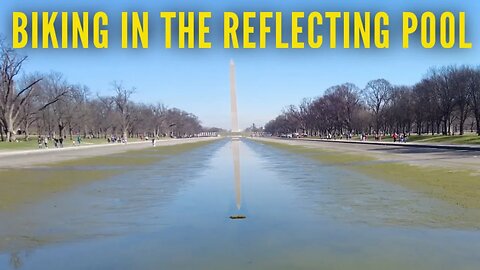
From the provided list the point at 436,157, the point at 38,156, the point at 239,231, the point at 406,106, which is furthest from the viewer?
the point at 406,106

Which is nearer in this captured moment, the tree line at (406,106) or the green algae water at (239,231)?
the green algae water at (239,231)

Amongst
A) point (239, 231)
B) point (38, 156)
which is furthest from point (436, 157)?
point (38, 156)

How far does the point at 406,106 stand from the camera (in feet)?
303

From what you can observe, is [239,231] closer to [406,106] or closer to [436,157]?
[436,157]

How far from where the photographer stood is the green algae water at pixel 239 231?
675cm

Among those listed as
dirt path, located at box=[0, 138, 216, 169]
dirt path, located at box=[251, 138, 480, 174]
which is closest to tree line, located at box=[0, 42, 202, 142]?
dirt path, located at box=[0, 138, 216, 169]

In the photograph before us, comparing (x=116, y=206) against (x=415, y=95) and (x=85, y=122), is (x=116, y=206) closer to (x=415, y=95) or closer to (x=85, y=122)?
(x=415, y=95)

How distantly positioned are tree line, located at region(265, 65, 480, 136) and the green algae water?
70.1 metres

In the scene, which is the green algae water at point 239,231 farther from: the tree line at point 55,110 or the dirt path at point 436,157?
the tree line at point 55,110

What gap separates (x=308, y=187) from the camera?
16.1 meters

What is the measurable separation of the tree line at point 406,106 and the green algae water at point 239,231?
70.1 metres

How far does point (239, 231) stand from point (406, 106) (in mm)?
90541

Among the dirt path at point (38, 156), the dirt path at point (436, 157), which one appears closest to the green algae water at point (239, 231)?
the dirt path at point (436, 157)

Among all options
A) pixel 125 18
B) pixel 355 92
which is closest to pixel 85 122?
pixel 355 92
